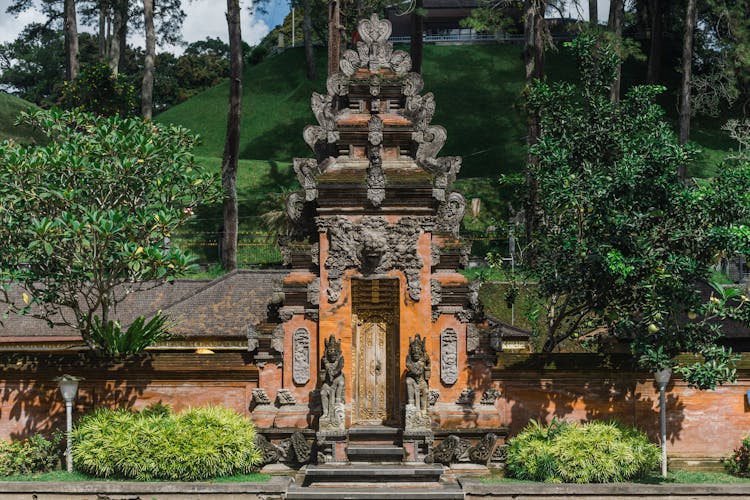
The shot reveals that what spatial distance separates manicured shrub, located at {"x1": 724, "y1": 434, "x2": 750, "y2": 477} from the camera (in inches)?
762

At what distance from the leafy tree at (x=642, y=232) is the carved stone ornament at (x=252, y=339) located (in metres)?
6.34

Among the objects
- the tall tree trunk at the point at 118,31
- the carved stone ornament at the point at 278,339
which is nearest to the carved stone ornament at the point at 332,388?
the carved stone ornament at the point at 278,339

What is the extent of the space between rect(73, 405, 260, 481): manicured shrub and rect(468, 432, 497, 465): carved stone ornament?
431 centimetres

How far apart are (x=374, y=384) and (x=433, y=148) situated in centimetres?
527

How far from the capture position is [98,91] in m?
43.7

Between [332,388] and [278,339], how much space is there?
1.73m

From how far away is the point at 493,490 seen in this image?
57.6ft

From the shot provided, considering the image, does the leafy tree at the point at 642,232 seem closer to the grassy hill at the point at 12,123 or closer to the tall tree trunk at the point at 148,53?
the tall tree trunk at the point at 148,53

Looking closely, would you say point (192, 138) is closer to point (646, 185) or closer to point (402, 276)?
point (402, 276)

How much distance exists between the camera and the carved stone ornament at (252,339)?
66.6 ft

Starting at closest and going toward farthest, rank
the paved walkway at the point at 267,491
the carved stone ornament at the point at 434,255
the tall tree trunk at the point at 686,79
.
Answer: the paved walkway at the point at 267,491 → the carved stone ornament at the point at 434,255 → the tall tree trunk at the point at 686,79

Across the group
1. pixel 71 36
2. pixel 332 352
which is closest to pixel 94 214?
pixel 332 352

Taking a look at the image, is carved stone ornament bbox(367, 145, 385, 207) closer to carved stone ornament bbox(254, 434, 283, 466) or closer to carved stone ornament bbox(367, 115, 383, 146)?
carved stone ornament bbox(367, 115, 383, 146)

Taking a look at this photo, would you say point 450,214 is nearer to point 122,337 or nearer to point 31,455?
point 122,337
